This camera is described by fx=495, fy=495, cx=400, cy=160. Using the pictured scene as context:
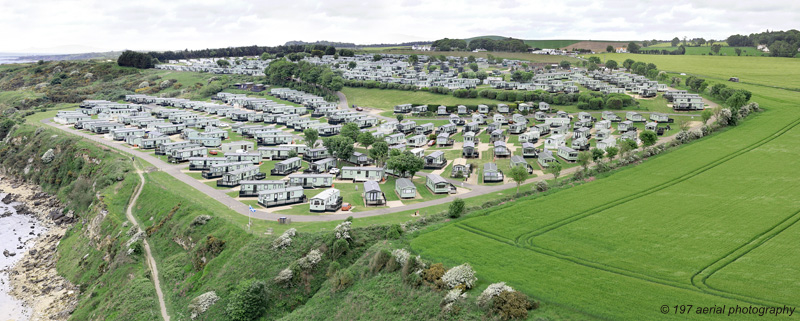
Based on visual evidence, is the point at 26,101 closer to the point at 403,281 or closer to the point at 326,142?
the point at 326,142

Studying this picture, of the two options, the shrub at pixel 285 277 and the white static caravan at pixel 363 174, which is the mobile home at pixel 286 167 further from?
the shrub at pixel 285 277

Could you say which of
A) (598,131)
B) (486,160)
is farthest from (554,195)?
(598,131)

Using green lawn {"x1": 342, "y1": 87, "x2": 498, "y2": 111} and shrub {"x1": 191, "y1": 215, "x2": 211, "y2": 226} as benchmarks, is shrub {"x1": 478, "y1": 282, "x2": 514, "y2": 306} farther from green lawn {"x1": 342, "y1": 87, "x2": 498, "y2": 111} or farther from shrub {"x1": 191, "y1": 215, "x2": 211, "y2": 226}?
green lawn {"x1": 342, "y1": 87, "x2": 498, "y2": 111}

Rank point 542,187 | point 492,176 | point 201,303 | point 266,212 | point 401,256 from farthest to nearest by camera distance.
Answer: point 492,176 < point 542,187 < point 266,212 < point 201,303 < point 401,256

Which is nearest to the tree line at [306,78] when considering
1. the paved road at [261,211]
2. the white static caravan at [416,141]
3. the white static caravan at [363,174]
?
the white static caravan at [416,141]

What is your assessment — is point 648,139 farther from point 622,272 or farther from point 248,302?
point 248,302

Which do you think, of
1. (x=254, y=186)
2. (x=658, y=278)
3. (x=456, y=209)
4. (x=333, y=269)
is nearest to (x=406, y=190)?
(x=456, y=209)
